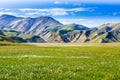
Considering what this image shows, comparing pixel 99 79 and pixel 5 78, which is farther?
pixel 99 79

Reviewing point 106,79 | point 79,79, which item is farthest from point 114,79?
point 79,79

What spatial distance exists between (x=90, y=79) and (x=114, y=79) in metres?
1.74

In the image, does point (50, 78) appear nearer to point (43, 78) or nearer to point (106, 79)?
point (43, 78)

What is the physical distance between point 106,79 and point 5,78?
666 cm

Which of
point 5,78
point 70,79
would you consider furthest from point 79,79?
point 5,78

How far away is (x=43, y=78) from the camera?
18750 millimetres

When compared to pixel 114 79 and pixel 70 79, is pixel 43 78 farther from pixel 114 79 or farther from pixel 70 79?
pixel 114 79

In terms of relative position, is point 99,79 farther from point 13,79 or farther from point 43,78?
point 13,79

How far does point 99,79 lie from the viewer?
63.6ft

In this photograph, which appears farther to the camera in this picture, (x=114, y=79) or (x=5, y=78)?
(x=114, y=79)

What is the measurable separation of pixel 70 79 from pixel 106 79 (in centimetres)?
247

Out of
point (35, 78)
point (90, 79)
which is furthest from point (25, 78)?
point (90, 79)

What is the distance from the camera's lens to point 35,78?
61.5 feet

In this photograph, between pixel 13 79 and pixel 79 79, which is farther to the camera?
pixel 79 79
